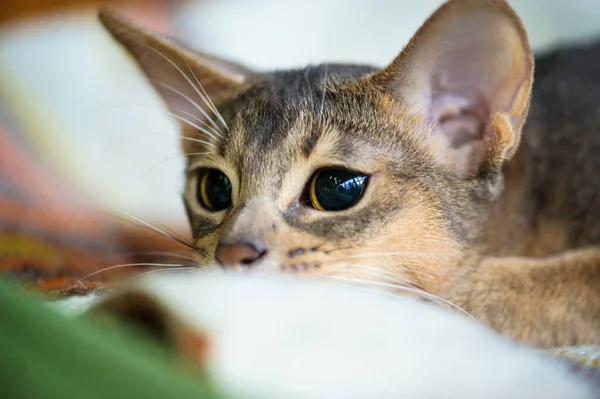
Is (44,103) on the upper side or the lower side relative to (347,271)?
upper

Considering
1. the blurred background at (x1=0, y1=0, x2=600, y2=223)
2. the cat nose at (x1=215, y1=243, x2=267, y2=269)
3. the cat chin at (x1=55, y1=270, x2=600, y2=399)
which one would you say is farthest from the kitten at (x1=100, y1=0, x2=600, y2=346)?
the blurred background at (x1=0, y1=0, x2=600, y2=223)

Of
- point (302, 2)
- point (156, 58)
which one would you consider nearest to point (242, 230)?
point (156, 58)

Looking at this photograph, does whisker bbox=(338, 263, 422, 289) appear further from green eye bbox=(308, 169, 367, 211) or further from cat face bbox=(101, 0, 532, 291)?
green eye bbox=(308, 169, 367, 211)

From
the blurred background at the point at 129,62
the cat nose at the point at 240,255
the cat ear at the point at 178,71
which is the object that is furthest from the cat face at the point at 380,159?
the blurred background at the point at 129,62

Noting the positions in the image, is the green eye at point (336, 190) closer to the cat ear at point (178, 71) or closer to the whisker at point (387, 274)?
the whisker at point (387, 274)

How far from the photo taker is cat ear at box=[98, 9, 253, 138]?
56.1 inches

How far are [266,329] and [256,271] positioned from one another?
0.30 meters

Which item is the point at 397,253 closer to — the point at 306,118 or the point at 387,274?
the point at 387,274

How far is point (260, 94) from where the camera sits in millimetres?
1365

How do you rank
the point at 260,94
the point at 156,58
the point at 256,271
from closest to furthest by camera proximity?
the point at 256,271 → the point at 260,94 → the point at 156,58

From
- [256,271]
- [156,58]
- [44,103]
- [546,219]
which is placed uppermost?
[44,103]

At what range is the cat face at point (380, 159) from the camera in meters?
1.12

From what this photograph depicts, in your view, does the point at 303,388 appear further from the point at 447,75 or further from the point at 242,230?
the point at 447,75

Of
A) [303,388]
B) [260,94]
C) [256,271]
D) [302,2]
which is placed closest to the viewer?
[303,388]
